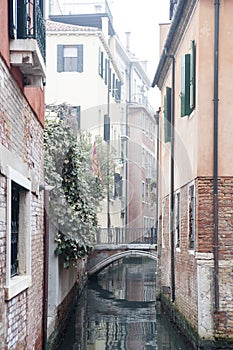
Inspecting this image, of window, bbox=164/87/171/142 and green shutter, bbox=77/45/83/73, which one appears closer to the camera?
window, bbox=164/87/171/142

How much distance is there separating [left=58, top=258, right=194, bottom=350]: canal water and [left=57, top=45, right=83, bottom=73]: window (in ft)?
33.5

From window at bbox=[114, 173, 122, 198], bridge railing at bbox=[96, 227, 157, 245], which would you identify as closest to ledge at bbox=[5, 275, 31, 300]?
bridge railing at bbox=[96, 227, 157, 245]

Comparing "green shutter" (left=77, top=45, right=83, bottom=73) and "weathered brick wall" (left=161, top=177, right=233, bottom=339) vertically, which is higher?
"green shutter" (left=77, top=45, right=83, bottom=73)

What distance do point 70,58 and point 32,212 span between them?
23003 mm

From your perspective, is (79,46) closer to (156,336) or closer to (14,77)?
(156,336)

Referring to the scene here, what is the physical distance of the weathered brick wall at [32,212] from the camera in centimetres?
671

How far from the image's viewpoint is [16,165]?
7434 millimetres

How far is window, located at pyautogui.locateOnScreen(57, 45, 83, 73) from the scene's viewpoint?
102 feet

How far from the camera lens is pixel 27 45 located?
22.9 ft

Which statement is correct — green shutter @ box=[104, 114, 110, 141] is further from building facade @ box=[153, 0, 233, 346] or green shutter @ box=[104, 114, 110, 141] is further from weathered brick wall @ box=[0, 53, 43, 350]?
weathered brick wall @ box=[0, 53, 43, 350]

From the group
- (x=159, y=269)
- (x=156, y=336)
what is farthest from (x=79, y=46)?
(x=156, y=336)

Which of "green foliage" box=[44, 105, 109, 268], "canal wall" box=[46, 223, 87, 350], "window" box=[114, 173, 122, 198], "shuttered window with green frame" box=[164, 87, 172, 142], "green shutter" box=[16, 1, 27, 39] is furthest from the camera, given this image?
"window" box=[114, 173, 122, 198]

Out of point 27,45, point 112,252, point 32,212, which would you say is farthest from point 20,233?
point 112,252

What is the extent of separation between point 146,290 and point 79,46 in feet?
41.0
